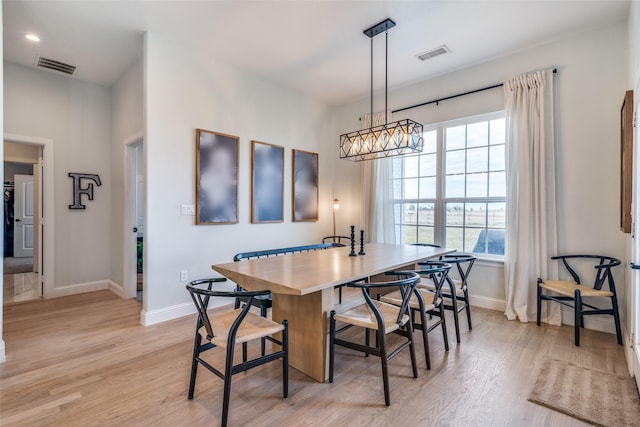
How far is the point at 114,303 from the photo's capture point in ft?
12.9

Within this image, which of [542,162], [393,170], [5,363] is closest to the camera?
[5,363]

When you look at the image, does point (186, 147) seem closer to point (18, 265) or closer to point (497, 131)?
point (497, 131)

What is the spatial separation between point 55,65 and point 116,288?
9.76 feet

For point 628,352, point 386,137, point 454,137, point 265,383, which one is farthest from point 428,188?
point 265,383

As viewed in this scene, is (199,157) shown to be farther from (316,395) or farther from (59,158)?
(316,395)

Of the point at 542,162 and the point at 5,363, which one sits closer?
the point at 5,363

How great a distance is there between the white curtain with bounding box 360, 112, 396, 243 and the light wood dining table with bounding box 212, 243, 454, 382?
1958 mm

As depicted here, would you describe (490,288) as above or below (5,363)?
above

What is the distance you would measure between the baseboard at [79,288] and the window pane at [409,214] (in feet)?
14.5

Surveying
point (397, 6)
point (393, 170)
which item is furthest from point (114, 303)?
point (397, 6)

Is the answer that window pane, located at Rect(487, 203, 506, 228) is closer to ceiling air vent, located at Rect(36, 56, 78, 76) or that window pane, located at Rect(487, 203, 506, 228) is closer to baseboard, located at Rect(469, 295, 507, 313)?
baseboard, located at Rect(469, 295, 507, 313)

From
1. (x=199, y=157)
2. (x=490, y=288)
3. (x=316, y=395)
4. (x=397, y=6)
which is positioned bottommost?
(x=316, y=395)

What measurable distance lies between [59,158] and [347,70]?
4.03m

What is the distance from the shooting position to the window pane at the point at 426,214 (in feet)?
14.1
